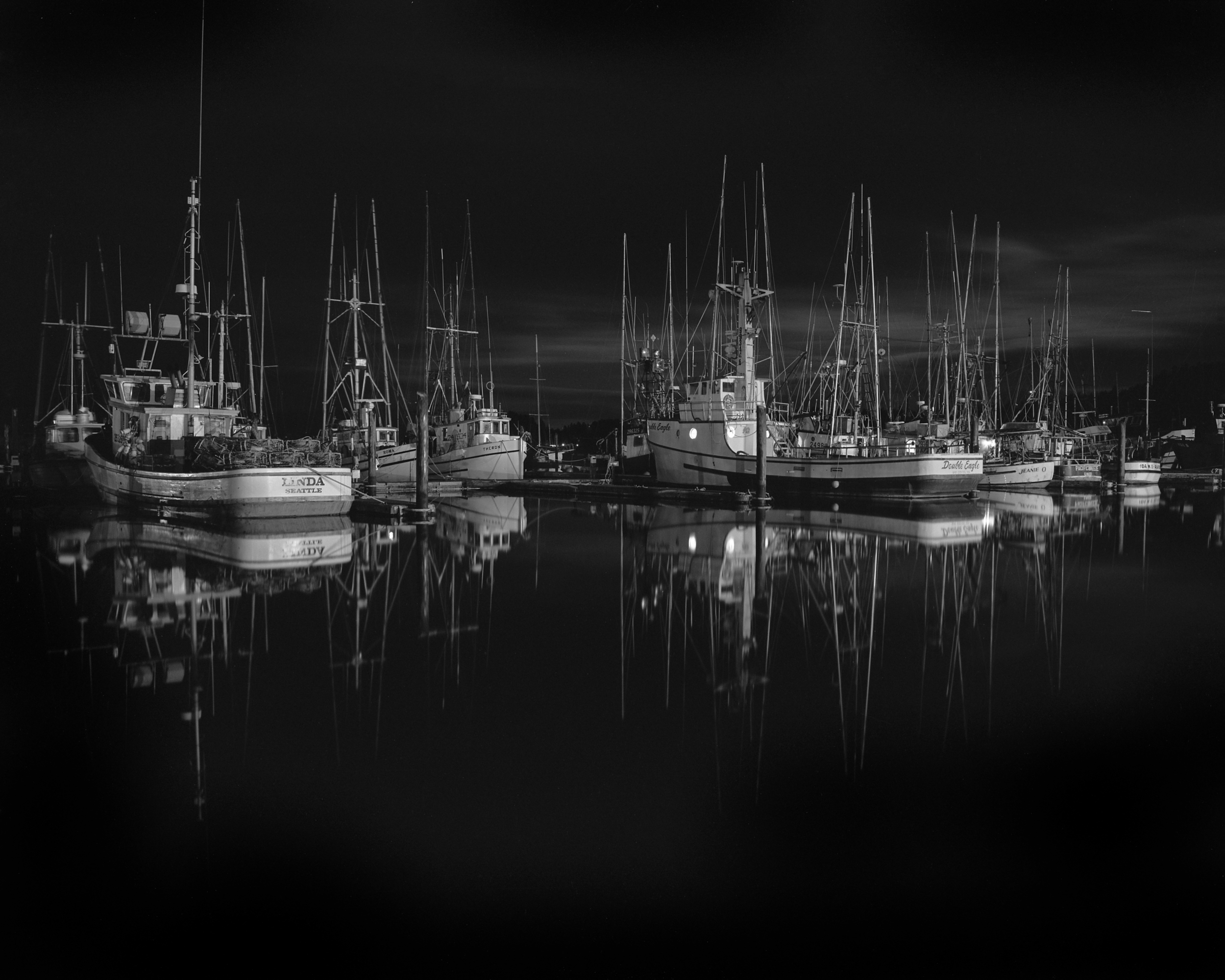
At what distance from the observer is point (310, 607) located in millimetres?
10883

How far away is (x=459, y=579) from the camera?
13391 mm

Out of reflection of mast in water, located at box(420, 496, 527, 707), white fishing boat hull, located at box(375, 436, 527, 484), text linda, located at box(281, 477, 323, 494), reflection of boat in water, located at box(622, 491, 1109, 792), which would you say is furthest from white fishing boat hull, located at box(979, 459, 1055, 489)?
text linda, located at box(281, 477, 323, 494)

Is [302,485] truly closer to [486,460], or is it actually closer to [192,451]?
[192,451]

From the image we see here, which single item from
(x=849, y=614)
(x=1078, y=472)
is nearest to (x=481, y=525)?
(x=849, y=614)

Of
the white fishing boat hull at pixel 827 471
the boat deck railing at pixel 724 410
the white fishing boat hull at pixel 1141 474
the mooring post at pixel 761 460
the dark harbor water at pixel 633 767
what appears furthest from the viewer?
the white fishing boat hull at pixel 1141 474

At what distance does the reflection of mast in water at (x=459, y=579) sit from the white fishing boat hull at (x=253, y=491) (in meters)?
2.79

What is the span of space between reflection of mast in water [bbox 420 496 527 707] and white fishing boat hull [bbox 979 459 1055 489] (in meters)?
24.8

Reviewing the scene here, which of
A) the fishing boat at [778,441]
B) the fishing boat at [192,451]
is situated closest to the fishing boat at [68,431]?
the fishing boat at [192,451]

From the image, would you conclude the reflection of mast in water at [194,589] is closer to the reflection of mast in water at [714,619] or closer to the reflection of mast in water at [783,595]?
the reflection of mast in water at [714,619]

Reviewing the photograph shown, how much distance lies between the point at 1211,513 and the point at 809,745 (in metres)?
28.3

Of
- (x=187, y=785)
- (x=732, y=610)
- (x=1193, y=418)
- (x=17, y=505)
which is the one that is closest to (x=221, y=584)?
(x=732, y=610)

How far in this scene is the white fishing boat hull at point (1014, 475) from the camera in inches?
1636

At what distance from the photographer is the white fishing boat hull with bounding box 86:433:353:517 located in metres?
22.1

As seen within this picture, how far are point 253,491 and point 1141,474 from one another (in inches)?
1608
